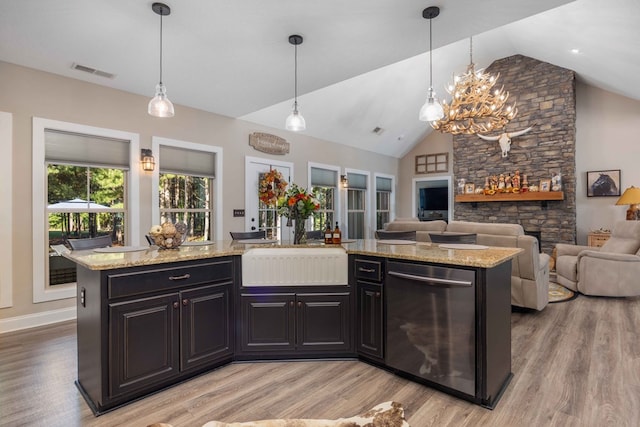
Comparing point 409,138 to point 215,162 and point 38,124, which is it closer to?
point 215,162

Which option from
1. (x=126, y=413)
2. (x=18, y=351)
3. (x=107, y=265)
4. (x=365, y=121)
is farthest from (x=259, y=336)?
(x=365, y=121)

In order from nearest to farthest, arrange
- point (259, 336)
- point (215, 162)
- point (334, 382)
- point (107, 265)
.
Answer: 1. point (107, 265)
2. point (334, 382)
3. point (259, 336)
4. point (215, 162)

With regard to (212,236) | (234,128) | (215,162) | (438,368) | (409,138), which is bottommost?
(438,368)

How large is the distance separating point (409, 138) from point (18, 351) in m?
8.60

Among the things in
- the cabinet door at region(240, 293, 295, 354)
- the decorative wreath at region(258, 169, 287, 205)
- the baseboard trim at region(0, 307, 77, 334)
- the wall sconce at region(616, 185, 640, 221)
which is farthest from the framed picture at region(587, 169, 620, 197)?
the baseboard trim at region(0, 307, 77, 334)

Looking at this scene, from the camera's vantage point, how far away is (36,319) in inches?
145

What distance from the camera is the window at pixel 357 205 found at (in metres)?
8.11

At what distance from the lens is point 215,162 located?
17.7ft

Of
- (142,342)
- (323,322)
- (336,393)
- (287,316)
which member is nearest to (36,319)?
(142,342)

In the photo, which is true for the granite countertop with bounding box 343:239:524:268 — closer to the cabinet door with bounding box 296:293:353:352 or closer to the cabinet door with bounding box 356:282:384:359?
the cabinet door with bounding box 356:282:384:359

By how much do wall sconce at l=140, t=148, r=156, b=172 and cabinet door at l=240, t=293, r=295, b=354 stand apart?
278cm

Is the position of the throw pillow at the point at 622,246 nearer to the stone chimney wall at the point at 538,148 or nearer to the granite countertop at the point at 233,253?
the stone chimney wall at the point at 538,148

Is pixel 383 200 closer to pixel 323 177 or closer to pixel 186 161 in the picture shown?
pixel 323 177

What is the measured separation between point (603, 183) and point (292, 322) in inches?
296
